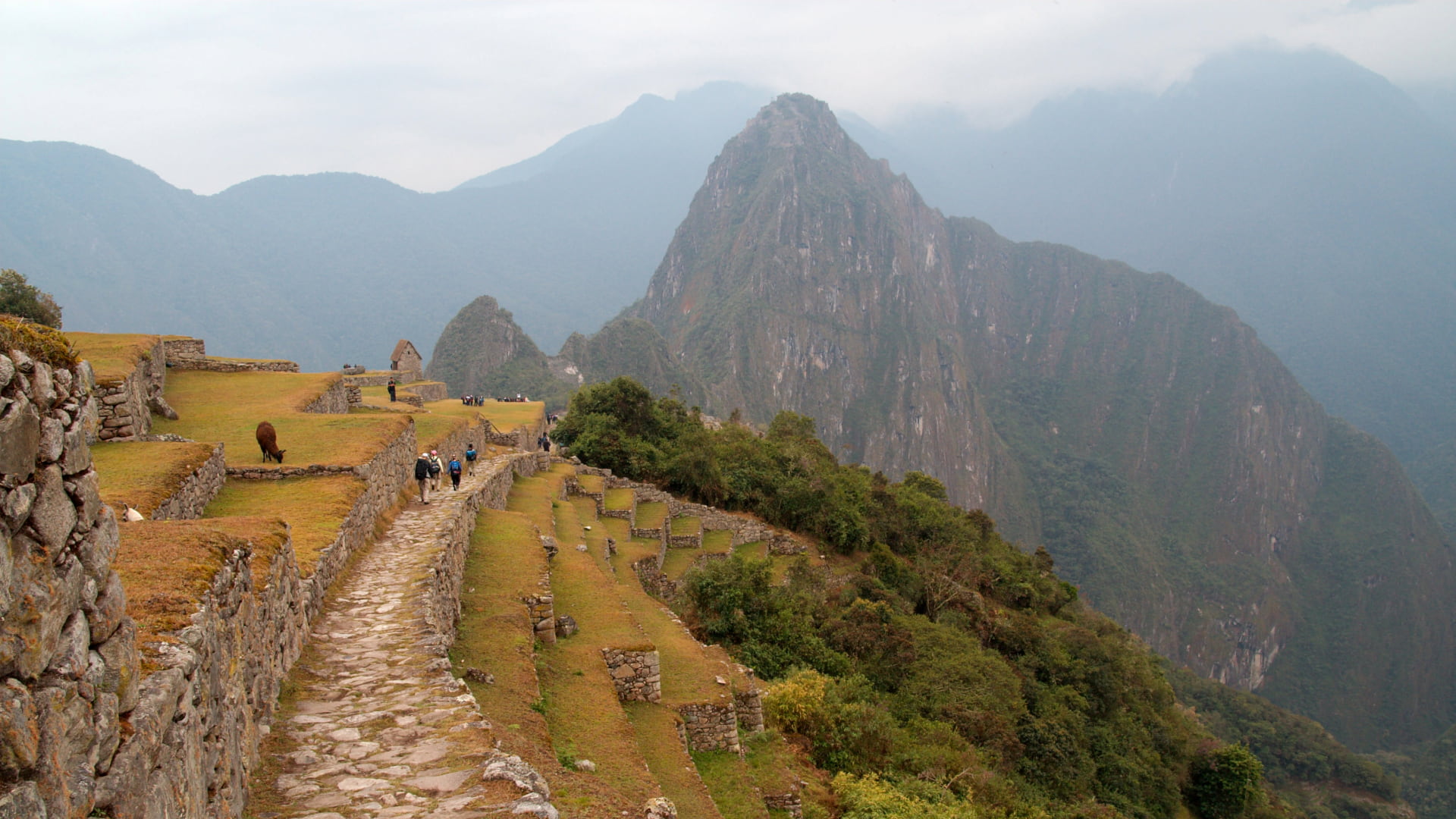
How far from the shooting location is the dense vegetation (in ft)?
45.3

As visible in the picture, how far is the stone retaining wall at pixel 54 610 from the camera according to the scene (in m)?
2.41

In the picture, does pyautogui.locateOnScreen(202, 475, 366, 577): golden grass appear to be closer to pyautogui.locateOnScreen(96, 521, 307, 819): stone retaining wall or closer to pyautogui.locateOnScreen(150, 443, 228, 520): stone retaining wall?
pyautogui.locateOnScreen(150, 443, 228, 520): stone retaining wall

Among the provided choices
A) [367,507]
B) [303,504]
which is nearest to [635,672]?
[367,507]

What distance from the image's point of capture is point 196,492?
10.0 metres

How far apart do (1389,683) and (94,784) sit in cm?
18312

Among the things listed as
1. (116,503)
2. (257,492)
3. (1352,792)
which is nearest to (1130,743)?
(257,492)

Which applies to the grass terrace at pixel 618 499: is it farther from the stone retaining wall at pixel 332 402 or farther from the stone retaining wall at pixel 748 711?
the stone retaining wall at pixel 748 711

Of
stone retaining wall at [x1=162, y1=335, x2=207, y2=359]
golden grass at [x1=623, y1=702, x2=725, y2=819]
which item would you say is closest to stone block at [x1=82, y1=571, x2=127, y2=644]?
golden grass at [x1=623, y1=702, x2=725, y2=819]

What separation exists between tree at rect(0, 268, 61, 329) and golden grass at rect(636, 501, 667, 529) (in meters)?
16.5

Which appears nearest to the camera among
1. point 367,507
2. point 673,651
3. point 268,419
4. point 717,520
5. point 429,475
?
point 367,507

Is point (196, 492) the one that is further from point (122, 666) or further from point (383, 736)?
point (122, 666)

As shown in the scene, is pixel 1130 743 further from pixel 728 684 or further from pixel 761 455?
pixel 728 684

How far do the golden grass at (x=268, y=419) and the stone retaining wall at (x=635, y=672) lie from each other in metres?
5.24

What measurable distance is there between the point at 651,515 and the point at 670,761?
1733 cm
